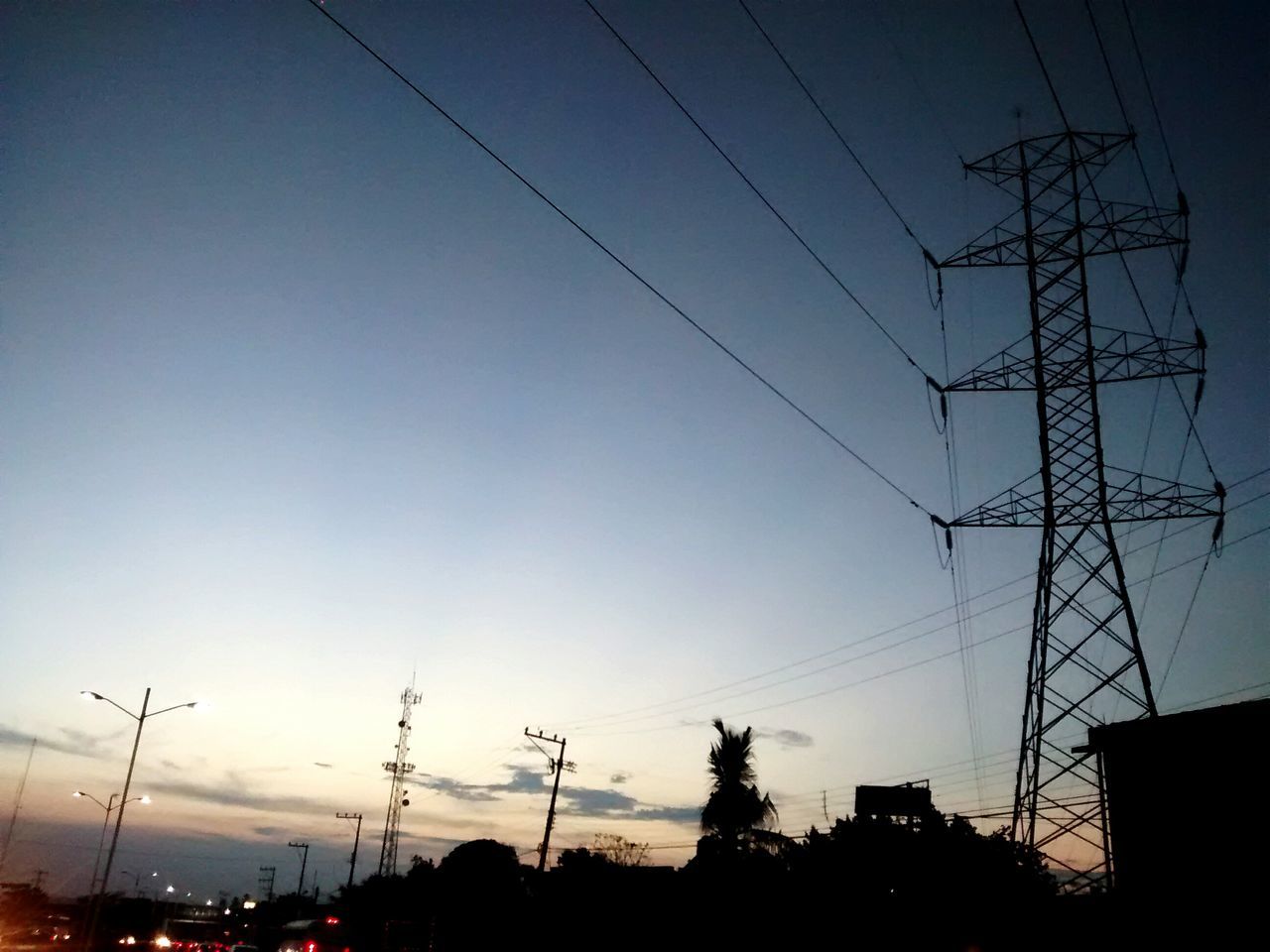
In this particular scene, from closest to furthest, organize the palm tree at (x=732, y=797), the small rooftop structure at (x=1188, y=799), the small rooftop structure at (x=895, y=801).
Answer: the small rooftop structure at (x=1188, y=799) < the small rooftop structure at (x=895, y=801) < the palm tree at (x=732, y=797)

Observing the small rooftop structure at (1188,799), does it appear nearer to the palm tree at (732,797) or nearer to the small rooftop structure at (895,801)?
the small rooftop structure at (895,801)

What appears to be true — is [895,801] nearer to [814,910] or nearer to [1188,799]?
[814,910]

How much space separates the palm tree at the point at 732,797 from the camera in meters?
50.0

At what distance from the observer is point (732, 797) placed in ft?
168

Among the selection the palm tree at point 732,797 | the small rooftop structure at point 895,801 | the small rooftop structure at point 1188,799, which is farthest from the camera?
the palm tree at point 732,797

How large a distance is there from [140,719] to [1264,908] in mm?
39563

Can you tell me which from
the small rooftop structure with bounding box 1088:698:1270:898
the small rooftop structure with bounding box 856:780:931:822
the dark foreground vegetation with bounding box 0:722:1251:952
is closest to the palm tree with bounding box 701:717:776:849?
the dark foreground vegetation with bounding box 0:722:1251:952

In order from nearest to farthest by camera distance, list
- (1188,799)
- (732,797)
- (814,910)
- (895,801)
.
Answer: (1188,799)
(814,910)
(895,801)
(732,797)

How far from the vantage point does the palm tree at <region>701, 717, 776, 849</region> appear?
50.0 metres

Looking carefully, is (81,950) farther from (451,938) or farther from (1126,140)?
(1126,140)

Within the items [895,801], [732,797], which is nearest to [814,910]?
[895,801]

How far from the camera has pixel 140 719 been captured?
1378 inches

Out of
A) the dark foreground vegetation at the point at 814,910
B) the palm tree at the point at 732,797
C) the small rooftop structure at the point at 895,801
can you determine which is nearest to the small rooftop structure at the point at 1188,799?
the dark foreground vegetation at the point at 814,910

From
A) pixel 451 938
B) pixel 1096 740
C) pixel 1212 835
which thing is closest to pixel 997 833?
pixel 1096 740
